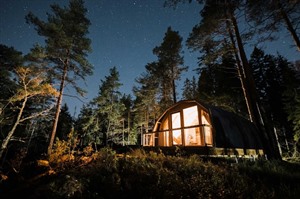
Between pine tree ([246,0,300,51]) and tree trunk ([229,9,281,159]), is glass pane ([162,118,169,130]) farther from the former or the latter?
pine tree ([246,0,300,51])

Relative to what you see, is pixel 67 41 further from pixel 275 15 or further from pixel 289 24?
pixel 289 24

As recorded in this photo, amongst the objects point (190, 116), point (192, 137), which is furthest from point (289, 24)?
point (192, 137)

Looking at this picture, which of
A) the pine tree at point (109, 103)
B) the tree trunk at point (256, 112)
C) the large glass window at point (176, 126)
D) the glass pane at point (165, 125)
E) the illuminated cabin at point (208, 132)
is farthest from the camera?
the pine tree at point (109, 103)

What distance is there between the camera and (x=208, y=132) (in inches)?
430

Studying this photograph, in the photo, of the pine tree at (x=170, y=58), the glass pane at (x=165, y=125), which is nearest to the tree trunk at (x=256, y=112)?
the glass pane at (x=165, y=125)

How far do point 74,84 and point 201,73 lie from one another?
1493 centimetres

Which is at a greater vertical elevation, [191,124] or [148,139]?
[191,124]

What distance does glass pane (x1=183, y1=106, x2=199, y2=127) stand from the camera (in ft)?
38.2

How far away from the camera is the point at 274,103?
20.0m

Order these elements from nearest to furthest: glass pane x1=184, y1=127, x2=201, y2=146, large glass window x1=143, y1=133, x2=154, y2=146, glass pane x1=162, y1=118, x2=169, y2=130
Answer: glass pane x1=184, y1=127, x2=201, y2=146 → large glass window x1=143, y1=133, x2=154, y2=146 → glass pane x1=162, y1=118, x2=169, y2=130

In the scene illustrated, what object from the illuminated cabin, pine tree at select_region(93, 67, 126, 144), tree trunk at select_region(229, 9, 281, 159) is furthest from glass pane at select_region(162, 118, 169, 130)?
pine tree at select_region(93, 67, 126, 144)

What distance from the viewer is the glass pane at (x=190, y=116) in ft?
38.2

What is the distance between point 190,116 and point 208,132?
1.73 m

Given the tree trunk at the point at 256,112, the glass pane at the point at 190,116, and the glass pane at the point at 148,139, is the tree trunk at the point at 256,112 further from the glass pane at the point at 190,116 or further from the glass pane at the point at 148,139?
the glass pane at the point at 148,139
